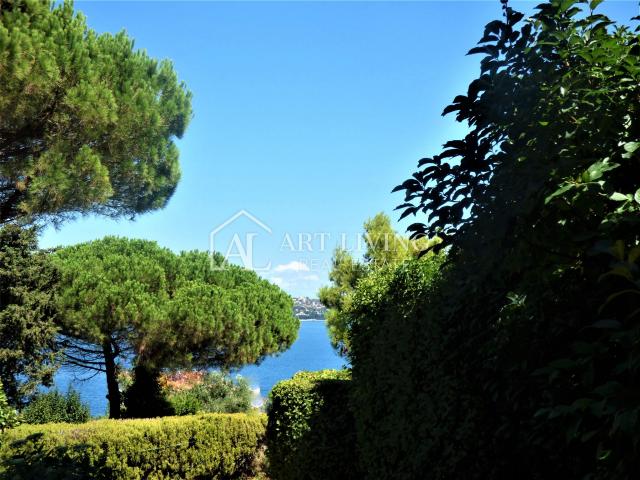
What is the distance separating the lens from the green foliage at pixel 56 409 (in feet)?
43.8

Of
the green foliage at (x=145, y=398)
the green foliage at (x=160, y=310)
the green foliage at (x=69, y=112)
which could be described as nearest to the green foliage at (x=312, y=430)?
the green foliage at (x=69, y=112)

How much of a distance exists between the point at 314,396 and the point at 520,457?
3956 mm

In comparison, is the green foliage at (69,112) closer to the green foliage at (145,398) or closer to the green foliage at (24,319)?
the green foliage at (24,319)

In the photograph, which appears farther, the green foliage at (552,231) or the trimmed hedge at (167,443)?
the trimmed hedge at (167,443)

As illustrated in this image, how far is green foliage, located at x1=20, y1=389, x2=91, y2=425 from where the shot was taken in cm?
1336

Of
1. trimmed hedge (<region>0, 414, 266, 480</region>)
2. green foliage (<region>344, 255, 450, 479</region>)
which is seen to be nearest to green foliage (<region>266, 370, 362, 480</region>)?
green foliage (<region>344, 255, 450, 479</region>)

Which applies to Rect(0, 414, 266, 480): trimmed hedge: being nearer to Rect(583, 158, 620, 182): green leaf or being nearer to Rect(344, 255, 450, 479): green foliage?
Rect(344, 255, 450, 479): green foliage

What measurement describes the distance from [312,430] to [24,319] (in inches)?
360

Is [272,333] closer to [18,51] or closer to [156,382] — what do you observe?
[156,382]

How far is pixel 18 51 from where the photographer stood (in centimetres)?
598

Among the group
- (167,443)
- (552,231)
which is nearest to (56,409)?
Result: (167,443)

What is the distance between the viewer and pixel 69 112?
22.2ft

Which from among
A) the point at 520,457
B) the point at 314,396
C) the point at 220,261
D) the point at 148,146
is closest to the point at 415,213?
the point at 520,457

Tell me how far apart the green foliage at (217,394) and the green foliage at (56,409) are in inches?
85.5
